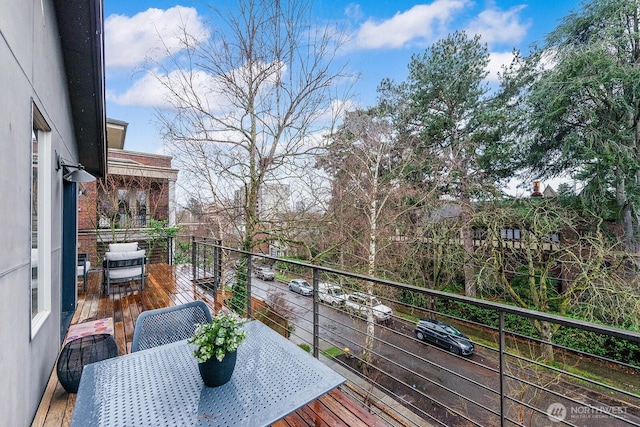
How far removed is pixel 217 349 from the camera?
52.3 inches

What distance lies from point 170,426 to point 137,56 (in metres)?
6.04

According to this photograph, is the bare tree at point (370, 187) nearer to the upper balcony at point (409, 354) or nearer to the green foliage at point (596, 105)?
the upper balcony at point (409, 354)

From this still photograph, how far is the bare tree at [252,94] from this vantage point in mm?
5160

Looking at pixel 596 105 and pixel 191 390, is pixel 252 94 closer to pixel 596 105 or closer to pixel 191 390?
pixel 191 390

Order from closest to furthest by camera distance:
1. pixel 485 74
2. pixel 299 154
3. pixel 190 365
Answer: pixel 190 365 → pixel 299 154 → pixel 485 74

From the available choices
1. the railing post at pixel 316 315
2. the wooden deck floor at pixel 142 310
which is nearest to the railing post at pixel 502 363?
the wooden deck floor at pixel 142 310

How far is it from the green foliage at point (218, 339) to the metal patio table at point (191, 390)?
188 mm

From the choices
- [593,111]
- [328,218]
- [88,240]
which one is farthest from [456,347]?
[88,240]

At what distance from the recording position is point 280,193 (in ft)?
20.6

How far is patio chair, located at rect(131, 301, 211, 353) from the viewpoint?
2.00m

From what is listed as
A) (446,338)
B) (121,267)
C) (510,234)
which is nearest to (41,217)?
(121,267)

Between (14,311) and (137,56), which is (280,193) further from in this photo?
(14,311)

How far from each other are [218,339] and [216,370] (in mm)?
156

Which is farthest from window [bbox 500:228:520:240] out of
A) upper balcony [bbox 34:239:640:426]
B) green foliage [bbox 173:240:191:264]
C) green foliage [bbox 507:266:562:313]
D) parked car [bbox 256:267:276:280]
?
green foliage [bbox 173:240:191:264]
